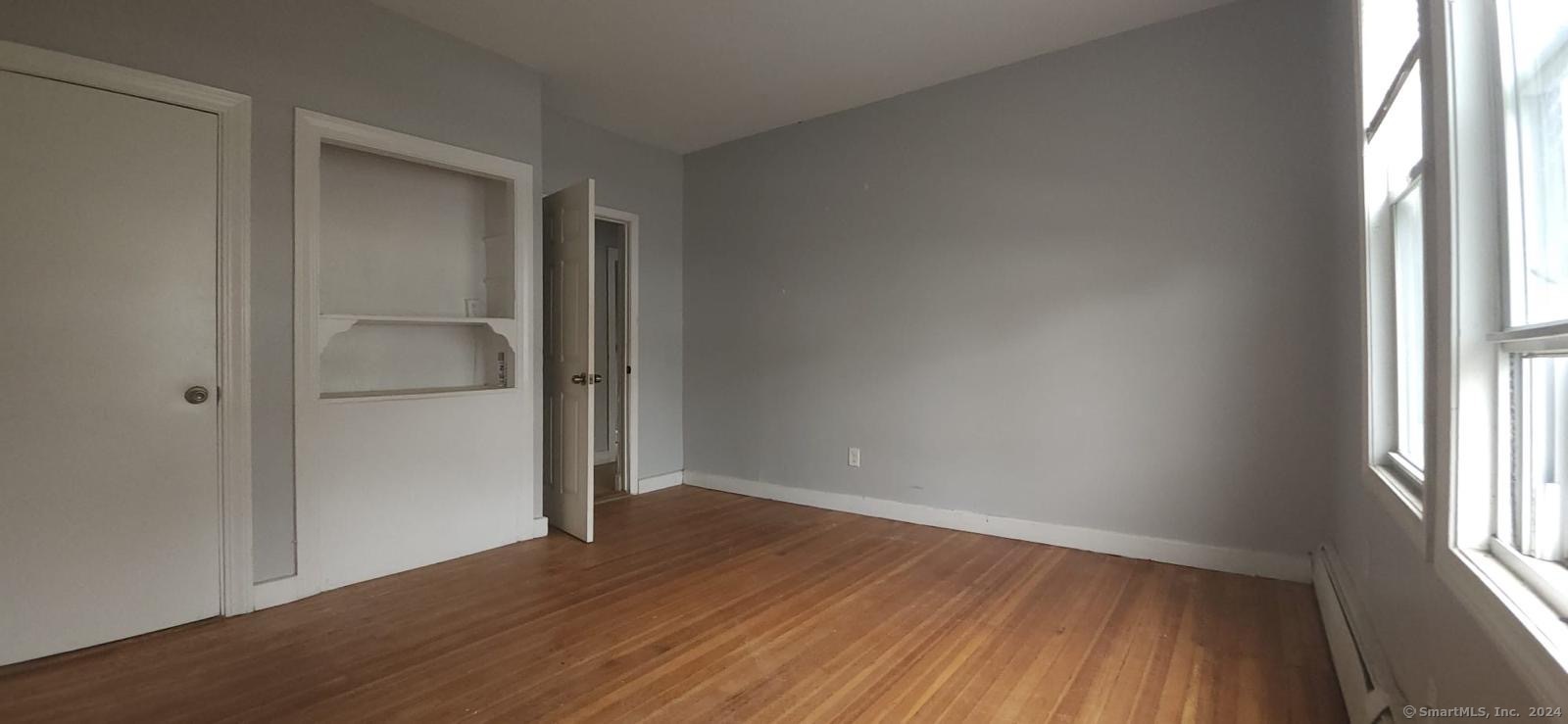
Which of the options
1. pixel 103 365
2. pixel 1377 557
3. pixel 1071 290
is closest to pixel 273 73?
pixel 103 365

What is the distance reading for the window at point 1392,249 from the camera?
6.07 ft

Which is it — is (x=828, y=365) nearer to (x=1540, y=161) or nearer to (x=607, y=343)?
(x=607, y=343)

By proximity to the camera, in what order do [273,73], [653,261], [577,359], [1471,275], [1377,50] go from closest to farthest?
[1471,275] → [1377,50] → [273,73] → [577,359] → [653,261]

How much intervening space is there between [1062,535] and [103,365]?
4389 millimetres

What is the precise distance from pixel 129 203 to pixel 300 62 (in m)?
0.91

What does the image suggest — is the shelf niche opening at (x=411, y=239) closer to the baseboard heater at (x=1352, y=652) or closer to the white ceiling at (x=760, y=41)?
the white ceiling at (x=760, y=41)

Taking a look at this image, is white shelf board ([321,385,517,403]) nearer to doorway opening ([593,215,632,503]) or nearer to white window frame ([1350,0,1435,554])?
doorway opening ([593,215,632,503])

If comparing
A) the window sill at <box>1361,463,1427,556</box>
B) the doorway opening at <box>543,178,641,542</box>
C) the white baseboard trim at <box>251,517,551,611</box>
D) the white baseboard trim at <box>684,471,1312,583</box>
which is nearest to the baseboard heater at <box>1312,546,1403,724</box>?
the white baseboard trim at <box>684,471,1312,583</box>

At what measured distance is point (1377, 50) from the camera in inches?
79.6

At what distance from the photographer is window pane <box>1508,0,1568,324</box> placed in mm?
961

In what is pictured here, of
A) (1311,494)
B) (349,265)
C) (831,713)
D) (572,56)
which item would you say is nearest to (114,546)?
(349,265)

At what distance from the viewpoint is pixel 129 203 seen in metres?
2.39

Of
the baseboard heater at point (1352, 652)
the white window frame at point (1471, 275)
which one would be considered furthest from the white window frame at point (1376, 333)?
the white window frame at point (1471, 275)

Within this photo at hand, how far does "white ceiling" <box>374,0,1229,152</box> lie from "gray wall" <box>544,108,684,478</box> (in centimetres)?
44
